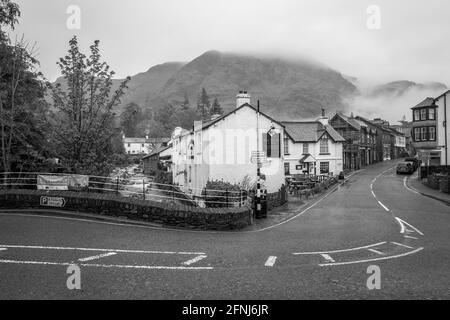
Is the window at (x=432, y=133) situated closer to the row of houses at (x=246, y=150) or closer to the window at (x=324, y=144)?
the row of houses at (x=246, y=150)

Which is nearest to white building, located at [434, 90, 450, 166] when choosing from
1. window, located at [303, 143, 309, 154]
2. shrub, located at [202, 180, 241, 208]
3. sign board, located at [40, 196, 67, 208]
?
window, located at [303, 143, 309, 154]

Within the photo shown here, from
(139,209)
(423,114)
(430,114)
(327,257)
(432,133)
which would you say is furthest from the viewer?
(423,114)

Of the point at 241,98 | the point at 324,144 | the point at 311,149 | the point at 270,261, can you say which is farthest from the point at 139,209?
the point at 324,144

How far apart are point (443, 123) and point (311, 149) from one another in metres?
17.0

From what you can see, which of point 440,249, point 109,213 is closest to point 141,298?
point 109,213

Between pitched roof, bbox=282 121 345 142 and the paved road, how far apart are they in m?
35.1

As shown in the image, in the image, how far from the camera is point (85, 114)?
714 inches

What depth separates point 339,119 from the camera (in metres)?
70.8

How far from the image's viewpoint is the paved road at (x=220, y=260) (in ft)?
23.4

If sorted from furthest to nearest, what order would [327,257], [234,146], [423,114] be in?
[423,114] < [234,146] < [327,257]

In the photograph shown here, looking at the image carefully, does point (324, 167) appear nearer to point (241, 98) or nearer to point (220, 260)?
point (241, 98)

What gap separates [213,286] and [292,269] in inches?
96.2

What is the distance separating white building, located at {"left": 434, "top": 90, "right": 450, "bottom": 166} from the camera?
39562 mm

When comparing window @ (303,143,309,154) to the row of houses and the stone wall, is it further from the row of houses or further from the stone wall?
the stone wall
